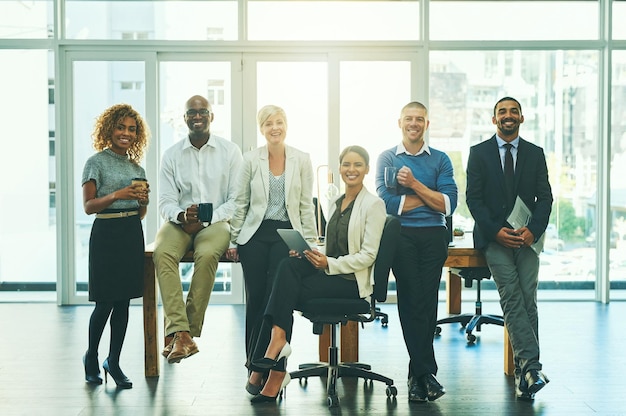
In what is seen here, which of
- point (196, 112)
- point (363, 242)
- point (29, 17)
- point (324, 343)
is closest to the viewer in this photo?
point (363, 242)

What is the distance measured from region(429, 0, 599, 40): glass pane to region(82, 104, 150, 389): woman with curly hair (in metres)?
3.91

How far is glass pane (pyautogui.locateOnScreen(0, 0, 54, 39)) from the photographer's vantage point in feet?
24.6

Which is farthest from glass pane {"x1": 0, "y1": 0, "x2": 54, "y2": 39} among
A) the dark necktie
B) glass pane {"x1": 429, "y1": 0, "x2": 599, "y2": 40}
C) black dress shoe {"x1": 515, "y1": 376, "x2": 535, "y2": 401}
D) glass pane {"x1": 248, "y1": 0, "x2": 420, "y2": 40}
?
black dress shoe {"x1": 515, "y1": 376, "x2": 535, "y2": 401}

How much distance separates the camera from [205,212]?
450 cm

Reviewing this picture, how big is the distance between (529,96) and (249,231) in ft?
13.7

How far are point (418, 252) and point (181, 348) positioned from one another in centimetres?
140

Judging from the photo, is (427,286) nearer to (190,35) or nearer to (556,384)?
(556,384)

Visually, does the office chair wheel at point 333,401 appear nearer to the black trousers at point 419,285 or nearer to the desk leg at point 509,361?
the black trousers at point 419,285

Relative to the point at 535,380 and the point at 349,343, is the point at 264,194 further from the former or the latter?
the point at 535,380

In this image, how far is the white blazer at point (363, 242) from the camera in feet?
13.8

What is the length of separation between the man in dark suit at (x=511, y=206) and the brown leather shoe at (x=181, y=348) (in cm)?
175

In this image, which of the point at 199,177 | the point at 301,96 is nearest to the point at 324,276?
the point at 199,177

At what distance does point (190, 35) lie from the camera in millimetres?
7578

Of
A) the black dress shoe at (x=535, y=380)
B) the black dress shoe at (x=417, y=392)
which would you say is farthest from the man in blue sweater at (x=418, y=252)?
the black dress shoe at (x=535, y=380)
